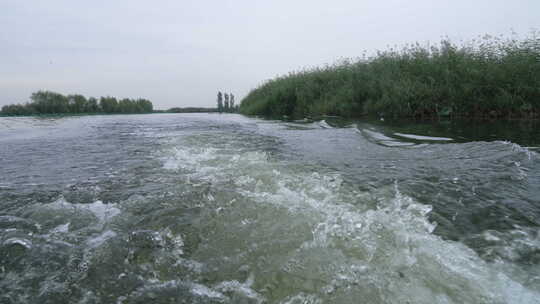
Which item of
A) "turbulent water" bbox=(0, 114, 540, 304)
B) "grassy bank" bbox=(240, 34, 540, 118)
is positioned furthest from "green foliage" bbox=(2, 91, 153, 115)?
"turbulent water" bbox=(0, 114, 540, 304)

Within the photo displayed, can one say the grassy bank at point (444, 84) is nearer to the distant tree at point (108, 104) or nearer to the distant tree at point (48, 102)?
the distant tree at point (48, 102)

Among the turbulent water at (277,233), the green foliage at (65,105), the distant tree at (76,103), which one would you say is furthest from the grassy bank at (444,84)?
the distant tree at (76,103)

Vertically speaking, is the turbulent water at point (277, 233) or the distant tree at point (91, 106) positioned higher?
the distant tree at point (91, 106)

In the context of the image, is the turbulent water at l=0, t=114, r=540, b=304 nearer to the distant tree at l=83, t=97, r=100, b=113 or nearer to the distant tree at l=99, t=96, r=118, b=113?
the distant tree at l=83, t=97, r=100, b=113

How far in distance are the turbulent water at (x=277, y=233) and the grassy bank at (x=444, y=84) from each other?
651 centimetres

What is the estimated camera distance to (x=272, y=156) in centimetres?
427

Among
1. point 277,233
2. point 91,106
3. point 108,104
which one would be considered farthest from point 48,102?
point 277,233

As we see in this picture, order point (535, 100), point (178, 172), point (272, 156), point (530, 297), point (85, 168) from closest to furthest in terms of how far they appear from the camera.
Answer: point (530, 297) < point (178, 172) < point (85, 168) < point (272, 156) < point (535, 100)

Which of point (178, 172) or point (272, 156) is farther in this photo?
point (272, 156)

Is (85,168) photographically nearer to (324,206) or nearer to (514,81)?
(324,206)

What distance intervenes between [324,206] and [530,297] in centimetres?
131

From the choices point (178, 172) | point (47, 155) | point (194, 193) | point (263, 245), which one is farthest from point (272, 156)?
point (47, 155)

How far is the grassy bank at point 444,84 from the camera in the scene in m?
8.30

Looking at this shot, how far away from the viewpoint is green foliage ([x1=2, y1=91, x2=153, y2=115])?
33906 mm
